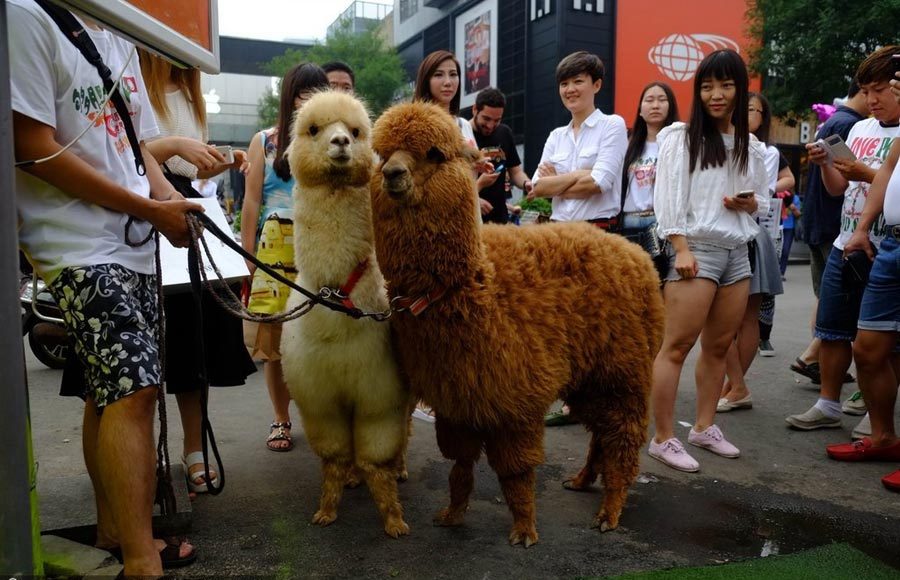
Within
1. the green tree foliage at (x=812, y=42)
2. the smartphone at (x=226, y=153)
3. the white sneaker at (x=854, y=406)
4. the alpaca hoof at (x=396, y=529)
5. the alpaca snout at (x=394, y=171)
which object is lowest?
the white sneaker at (x=854, y=406)

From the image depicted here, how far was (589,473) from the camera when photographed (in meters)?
3.52

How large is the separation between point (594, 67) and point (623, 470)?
261cm

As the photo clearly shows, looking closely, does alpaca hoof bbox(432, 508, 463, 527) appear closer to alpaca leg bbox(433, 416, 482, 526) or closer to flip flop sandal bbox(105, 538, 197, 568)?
alpaca leg bbox(433, 416, 482, 526)

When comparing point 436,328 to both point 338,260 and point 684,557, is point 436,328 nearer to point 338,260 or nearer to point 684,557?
point 338,260

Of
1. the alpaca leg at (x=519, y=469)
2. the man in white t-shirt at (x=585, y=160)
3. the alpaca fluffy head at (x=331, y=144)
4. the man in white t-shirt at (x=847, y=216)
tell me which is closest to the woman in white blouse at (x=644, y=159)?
the man in white t-shirt at (x=585, y=160)

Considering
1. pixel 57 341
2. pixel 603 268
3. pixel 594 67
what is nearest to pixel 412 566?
pixel 603 268

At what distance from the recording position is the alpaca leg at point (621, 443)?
3131 millimetres

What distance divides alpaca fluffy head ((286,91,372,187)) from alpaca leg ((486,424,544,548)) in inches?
48.2

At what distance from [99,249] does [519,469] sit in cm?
176

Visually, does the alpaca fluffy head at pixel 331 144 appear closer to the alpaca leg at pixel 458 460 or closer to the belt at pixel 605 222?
Result: the alpaca leg at pixel 458 460

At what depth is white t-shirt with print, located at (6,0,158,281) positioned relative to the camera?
79.7 inches

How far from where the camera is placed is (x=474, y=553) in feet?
9.28

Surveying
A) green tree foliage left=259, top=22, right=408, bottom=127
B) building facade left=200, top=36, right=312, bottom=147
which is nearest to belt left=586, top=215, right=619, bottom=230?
green tree foliage left=259, top=22, right=408, bottom=127

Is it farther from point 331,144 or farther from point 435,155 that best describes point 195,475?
point 435,155
